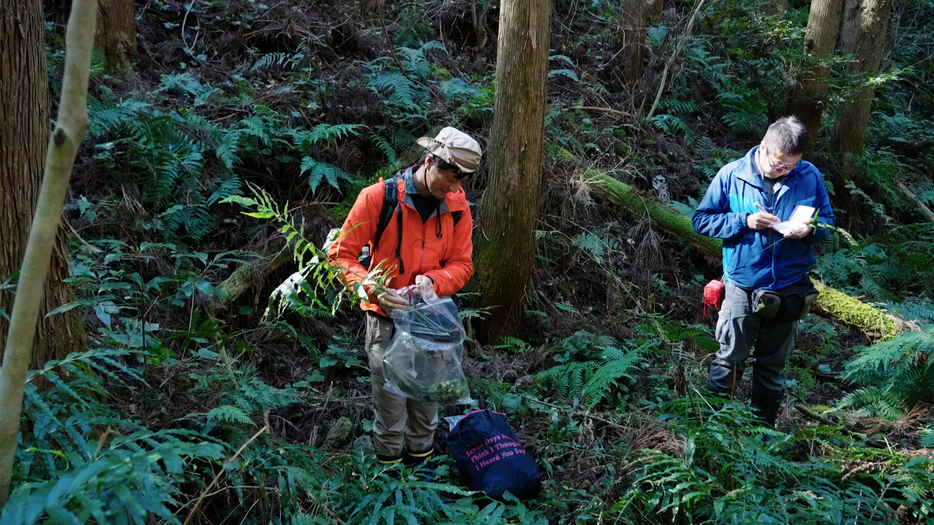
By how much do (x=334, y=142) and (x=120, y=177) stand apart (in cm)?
184

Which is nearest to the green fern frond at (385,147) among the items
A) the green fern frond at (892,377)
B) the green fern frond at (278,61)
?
the green fern frond at (278,61)

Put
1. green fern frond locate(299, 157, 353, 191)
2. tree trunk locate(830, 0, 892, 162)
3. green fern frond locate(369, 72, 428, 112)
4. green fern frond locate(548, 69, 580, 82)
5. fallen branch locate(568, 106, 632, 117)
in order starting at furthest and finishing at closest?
tree trunk locate(830, 0, 892, 162) → green fern frond locate(548, 69, 580, 82) → fallen branch locate(568, 106, 632, 117) → green fern frond locate(369, 72, 428, 112) → green fern frond locate(299, 157, 353, 191)

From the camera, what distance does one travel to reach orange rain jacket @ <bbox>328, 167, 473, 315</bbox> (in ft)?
11.0

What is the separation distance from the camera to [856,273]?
7.33 metres

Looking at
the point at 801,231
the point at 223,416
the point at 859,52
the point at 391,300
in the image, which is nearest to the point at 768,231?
the point at 801,231

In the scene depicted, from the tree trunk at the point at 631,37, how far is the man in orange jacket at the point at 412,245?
6.34 meters

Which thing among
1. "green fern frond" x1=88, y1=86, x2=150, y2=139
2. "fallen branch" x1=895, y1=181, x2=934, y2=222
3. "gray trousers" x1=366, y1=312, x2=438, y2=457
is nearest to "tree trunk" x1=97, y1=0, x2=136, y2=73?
"green fern frond" x1=88, y1=86, x2=150, y2=139

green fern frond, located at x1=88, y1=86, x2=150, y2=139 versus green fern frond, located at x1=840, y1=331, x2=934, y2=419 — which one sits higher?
green fern frond, located at x1=88, y1=86, x2=150, y2=139

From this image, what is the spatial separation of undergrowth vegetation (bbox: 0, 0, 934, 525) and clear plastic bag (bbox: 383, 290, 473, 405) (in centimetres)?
49

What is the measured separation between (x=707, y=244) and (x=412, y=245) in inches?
157

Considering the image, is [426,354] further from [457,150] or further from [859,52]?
[859,52]

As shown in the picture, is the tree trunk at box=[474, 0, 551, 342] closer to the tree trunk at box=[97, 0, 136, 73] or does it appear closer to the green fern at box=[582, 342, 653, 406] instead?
the green fern at box=[582, 342, 653, 406]

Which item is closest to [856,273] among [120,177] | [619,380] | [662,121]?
[662,121]

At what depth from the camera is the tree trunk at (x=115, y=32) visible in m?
6.55
